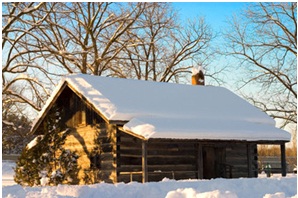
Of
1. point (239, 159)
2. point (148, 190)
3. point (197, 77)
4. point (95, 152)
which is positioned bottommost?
point (148, 190)

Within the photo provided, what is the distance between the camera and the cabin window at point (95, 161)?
2195 centimetres

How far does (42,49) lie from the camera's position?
34.2 m

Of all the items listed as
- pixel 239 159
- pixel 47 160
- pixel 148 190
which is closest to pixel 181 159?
pixel 239 159

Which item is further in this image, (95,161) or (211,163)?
(211,163)

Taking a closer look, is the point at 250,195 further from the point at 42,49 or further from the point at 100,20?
the point at 100,20

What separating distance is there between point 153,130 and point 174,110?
362 cm

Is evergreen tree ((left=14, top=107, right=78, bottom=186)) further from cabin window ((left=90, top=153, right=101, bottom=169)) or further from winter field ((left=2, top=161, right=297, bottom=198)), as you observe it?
winter field ((left=2, top=161, right=297, bottom=198))

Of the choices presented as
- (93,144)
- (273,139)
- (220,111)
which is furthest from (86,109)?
(273,139)

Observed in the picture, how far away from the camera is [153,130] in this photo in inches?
742

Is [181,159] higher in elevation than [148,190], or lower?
higher

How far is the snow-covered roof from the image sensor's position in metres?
19.9

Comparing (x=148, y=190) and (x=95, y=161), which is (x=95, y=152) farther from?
(x=148, y=190)

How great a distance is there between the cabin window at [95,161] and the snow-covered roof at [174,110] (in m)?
2.69

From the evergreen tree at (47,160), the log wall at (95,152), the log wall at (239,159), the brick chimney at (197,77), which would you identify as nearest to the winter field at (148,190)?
the log wall at (95,152)
